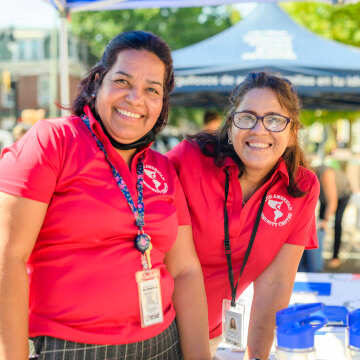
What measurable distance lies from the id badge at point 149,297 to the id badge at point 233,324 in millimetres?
518

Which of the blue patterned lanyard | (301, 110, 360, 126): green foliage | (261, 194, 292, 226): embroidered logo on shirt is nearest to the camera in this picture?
the blue patterned lanyard

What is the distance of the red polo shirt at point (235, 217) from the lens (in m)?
2.13

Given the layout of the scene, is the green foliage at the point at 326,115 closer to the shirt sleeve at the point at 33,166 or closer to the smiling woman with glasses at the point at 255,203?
the smiling woman with glasses at the point at 255,203

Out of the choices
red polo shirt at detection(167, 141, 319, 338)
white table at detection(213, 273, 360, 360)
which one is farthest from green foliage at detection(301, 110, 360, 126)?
red polo shirt at detection(167, 141, 319, 338)

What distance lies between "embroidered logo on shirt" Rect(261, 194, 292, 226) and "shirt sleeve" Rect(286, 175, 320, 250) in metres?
0.07

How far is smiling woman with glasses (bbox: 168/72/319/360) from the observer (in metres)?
2.08

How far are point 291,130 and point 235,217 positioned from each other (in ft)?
1.55

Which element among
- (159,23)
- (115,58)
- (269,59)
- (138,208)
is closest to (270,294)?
(138,208)

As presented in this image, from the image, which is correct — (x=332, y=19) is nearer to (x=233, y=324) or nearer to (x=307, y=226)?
(x=307, y=226)

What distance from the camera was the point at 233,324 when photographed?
81.3 inches

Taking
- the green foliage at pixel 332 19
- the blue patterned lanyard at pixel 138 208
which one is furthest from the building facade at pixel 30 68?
the blue patterned lanyard at pixel 138 208

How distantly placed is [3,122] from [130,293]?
40.1m

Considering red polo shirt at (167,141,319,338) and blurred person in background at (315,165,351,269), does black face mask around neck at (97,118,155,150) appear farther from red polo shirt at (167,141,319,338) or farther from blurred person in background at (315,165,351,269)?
blurred person in background at (315,165,351,269)

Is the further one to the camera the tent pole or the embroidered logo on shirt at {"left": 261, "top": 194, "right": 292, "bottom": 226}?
the tent pole
